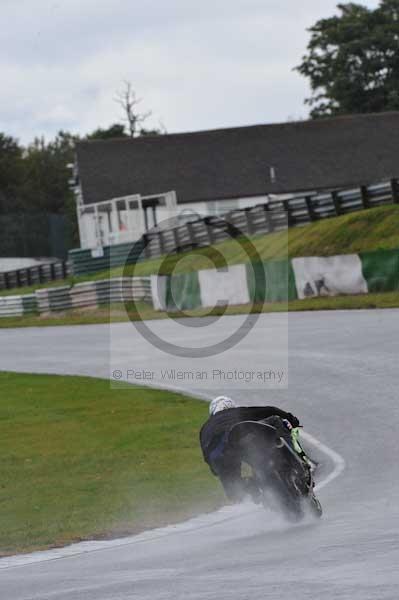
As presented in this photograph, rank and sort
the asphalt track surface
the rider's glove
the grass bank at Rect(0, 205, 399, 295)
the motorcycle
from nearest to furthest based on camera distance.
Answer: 1. the asphalt track surface
2. the motorcycle
3. the rider's glove
4. the grass bank at Rect(0, 205, 399, 295)

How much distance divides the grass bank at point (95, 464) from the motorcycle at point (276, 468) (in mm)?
1713

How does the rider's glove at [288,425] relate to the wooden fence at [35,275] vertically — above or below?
above

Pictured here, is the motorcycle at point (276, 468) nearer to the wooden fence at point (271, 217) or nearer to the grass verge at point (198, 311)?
the grass verge at point (198, 311)

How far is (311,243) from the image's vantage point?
118 feet

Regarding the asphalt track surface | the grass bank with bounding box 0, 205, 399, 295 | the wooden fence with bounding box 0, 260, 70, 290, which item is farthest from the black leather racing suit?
the wooden fence with bounding box 0, 260, 70, 290

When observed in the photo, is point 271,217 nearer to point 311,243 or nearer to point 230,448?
point 311,243

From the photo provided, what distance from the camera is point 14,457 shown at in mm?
14438

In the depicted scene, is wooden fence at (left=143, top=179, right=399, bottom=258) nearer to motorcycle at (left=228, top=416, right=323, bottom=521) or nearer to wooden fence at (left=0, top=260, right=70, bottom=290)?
wooden fence at (left=0, top=260, right=70, bottom=290)

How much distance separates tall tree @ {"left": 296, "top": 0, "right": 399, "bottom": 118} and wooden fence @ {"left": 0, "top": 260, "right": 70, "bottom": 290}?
33.4 m

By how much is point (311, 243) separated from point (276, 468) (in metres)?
27.9

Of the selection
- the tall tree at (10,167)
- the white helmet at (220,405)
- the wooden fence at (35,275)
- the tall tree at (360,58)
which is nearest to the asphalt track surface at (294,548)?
the white helmet at (220,405)

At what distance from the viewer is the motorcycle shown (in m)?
8.47

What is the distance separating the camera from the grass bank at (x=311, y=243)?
3409cm

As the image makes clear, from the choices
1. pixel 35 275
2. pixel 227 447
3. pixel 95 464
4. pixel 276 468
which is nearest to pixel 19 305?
pixel 35 275
